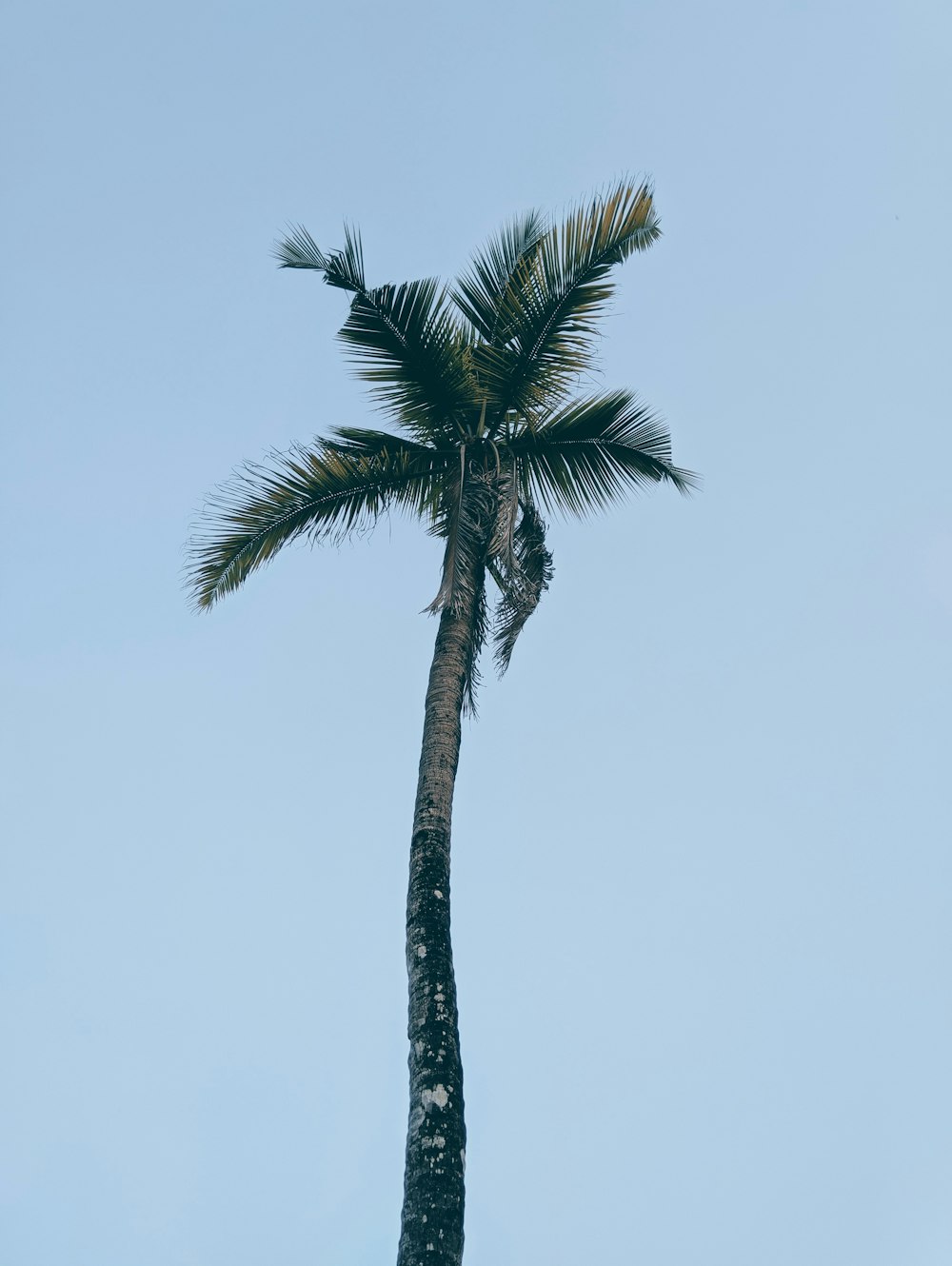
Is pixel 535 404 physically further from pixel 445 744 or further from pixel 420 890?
pixel 420 890

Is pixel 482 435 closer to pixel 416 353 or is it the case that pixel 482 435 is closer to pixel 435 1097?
pixel 416 353

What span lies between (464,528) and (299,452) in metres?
1.88

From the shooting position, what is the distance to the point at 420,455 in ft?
41.1

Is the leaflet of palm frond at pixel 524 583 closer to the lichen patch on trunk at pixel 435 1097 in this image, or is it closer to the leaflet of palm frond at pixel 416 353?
the leaflet of palm frond at pixel 416 353

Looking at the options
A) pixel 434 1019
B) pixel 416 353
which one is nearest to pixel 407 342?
pixel 416 353

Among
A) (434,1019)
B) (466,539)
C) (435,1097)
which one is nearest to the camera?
(435,1097)

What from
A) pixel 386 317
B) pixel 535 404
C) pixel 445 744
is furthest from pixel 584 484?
pixel 445 744

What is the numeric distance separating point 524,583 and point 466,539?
1020 millimetres

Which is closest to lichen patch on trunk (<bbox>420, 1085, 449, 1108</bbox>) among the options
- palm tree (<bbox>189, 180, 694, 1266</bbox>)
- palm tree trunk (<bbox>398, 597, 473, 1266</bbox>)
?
palm tree trunk (<bbox>398, 597, 473, 1266</bbox>)

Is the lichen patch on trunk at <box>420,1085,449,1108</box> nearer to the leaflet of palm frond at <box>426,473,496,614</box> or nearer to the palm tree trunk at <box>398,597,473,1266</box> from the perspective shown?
the palm tree trunk at <box>398,597,473,1266</box>

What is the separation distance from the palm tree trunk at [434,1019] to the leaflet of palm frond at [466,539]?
68 centimetres

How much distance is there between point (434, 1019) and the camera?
7.78 meters

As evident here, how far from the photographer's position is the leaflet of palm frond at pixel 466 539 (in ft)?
36.7

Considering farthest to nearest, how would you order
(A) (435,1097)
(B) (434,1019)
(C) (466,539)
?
(C) (466,539)
(B) (434,1019)
(A) (435,1097)
